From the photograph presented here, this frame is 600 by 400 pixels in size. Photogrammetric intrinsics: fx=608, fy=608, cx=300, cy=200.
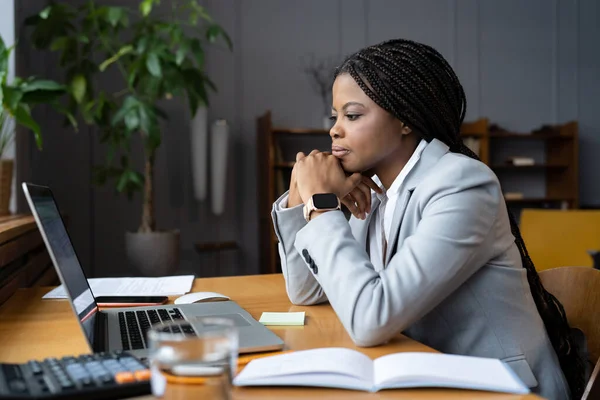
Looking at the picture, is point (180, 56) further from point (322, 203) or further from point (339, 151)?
point (322, 203)

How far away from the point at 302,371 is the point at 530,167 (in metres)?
4.85

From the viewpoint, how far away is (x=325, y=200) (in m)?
1.18

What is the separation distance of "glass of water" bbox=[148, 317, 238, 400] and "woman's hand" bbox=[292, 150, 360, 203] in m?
0.62

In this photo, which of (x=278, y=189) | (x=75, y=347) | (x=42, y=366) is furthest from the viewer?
(x=278, y=189)

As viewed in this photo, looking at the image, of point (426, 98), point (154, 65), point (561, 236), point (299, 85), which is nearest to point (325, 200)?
point (426, 98)

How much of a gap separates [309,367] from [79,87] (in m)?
2.87

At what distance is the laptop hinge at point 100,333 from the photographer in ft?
3.10

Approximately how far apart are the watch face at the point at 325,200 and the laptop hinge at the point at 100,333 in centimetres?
Result: 44

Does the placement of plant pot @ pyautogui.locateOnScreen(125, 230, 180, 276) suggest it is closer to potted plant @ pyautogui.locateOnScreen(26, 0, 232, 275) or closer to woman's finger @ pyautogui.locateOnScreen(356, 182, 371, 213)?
potted plant @ pyautogui.locateOnScreen(26, 0, 232, 275)

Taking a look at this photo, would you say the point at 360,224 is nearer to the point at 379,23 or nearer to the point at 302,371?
the point at 302,371

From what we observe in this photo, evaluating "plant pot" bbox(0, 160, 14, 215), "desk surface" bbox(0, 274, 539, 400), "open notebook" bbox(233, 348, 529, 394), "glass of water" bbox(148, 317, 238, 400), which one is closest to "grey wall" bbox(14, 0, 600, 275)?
"plant pot" bbox(0, 160, 14, 215)

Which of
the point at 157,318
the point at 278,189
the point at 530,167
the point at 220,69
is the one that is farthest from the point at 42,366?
the point at 530,167

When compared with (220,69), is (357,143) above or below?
below

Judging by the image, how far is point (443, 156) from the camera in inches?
49.0
